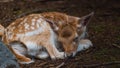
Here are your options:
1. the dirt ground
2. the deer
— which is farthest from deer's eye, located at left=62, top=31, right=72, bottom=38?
the dirt ground

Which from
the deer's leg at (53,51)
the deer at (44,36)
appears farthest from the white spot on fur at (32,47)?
the deer's leg at (53,51)

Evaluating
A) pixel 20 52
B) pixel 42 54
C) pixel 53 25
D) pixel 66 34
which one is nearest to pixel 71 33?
pixel 66 34

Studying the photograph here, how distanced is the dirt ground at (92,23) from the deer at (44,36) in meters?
0.15

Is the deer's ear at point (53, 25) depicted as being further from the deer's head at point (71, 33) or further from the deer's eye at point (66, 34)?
the deer's eye at point (66, 34)

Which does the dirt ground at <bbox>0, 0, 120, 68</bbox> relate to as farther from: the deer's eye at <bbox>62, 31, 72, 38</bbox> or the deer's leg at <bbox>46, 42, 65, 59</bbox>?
the deer's eye at <bbox>62, 31, 72, 38</bbox>

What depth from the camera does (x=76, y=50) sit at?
6613mm

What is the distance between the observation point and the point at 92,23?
866cm

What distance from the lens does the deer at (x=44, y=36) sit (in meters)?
6.51

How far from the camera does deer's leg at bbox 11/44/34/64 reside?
630cm

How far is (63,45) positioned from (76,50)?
256mm

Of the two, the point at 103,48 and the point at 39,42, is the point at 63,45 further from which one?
the point at 103,48

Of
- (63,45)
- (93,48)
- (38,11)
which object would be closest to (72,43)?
(63,45)

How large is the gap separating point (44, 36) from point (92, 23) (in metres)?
2.21

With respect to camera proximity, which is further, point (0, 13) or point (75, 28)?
point (0, 13)
